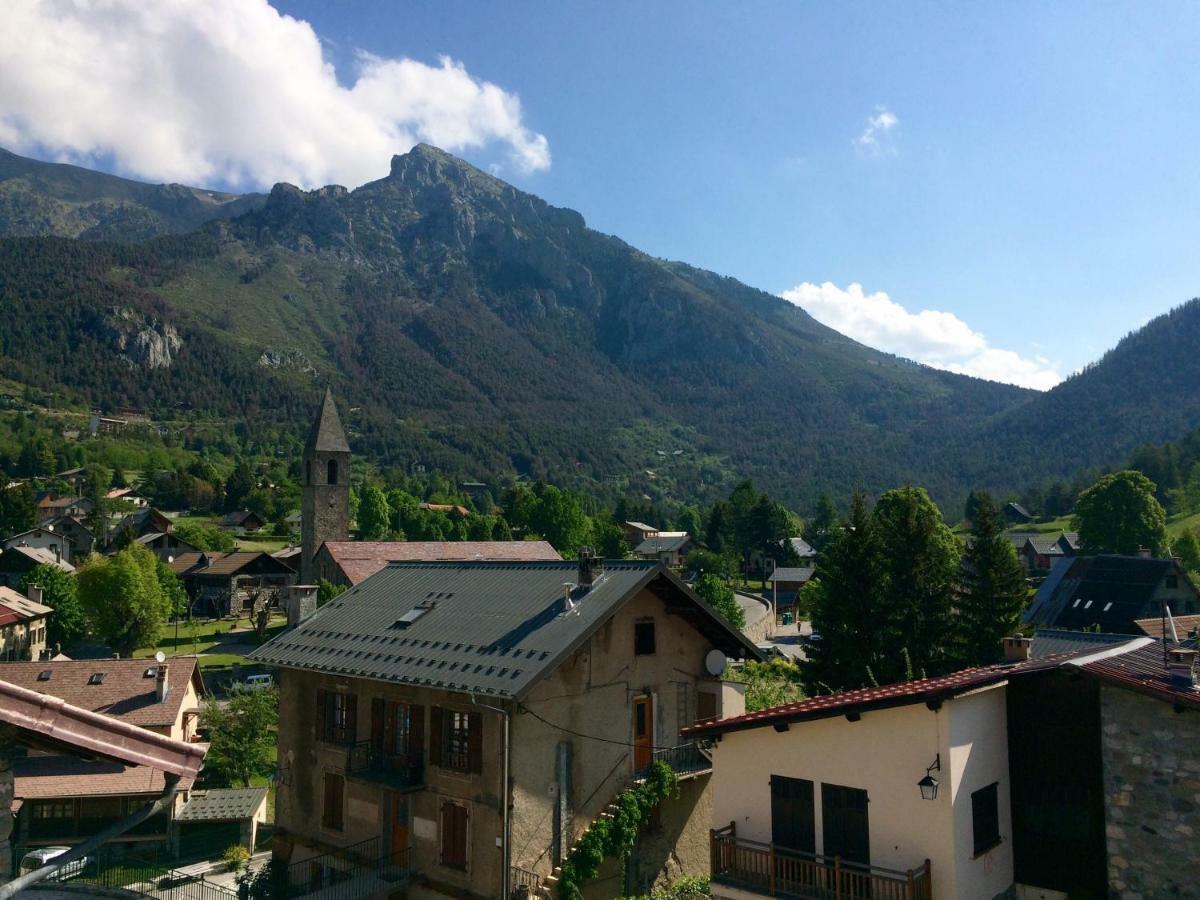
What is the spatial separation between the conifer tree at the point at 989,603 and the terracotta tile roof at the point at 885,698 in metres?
20.3

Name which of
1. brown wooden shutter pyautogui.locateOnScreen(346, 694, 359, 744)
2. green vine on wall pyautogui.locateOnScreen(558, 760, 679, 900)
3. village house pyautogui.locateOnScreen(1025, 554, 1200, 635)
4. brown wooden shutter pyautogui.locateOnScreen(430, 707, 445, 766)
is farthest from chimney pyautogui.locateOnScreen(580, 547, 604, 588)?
village house pyautogui.locateOnScreen(1025, 554, 1200, 635)

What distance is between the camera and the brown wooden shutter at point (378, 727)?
21750 millimetres

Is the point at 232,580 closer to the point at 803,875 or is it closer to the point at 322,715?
the point at 322,715

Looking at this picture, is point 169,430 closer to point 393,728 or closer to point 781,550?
point 781,550

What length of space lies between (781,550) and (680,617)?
9339cm

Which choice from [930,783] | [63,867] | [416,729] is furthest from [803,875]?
[63,867]

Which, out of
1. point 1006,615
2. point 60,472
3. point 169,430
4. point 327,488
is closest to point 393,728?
point 1006,615

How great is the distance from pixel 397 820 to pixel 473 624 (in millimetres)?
5068

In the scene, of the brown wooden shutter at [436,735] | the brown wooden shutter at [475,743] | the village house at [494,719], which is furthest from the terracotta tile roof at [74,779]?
the brown wooden shutter at [475,743]

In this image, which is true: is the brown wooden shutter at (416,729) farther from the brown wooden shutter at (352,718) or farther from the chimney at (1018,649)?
the chimney at (1018,649)

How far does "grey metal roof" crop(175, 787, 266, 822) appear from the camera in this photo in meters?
31.9

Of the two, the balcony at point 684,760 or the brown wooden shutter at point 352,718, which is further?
the brown wooden shutter at point 352,718

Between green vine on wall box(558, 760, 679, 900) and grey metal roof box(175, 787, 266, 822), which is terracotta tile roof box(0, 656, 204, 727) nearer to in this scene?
grey metal roof box(175, 787, 266, 822)

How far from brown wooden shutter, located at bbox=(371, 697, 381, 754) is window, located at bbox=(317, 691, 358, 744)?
703 mm
